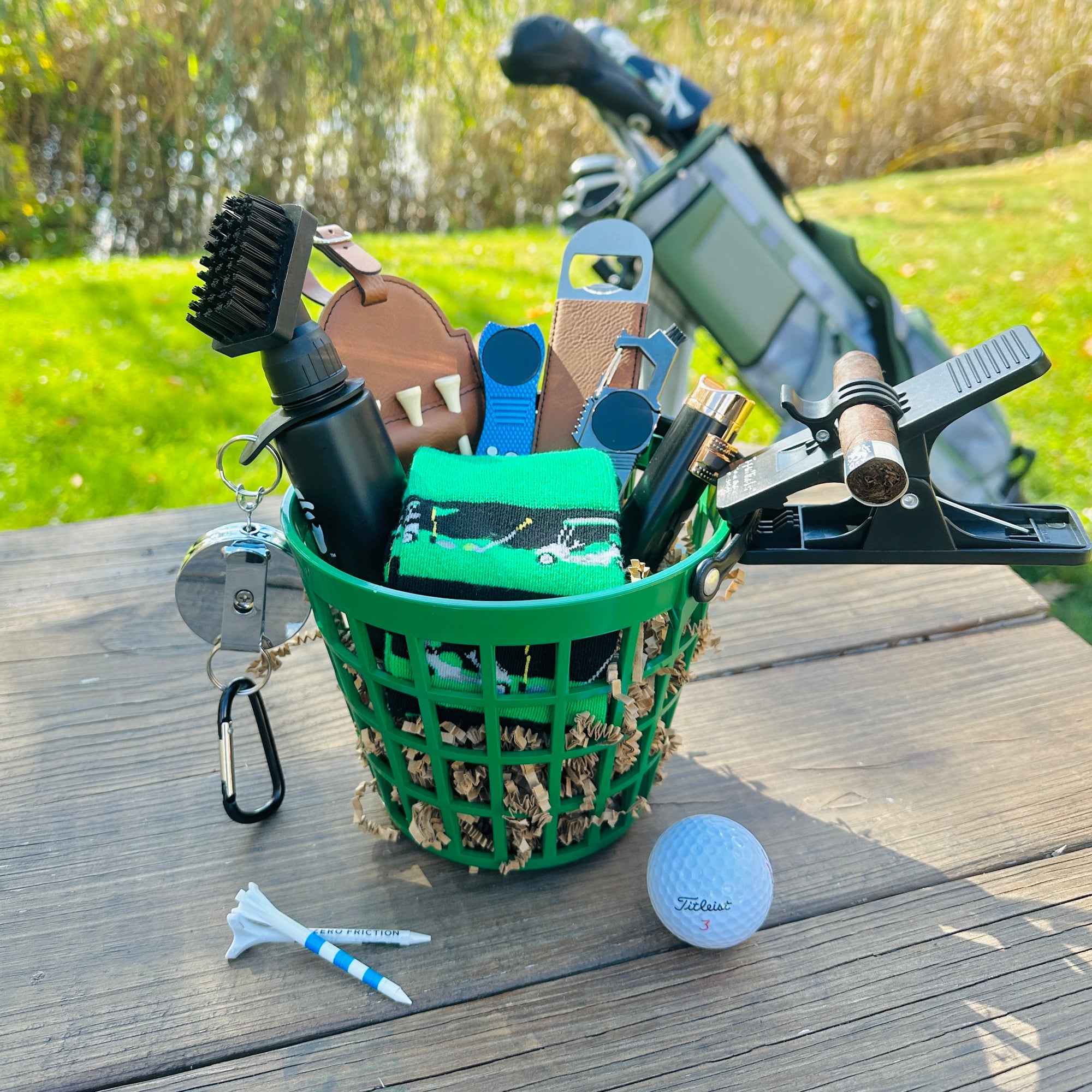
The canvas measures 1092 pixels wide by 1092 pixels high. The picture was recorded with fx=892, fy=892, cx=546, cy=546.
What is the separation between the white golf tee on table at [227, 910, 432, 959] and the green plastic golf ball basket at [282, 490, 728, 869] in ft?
0.24

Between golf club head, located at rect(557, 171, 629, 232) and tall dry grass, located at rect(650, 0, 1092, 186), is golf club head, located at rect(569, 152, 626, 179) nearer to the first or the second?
golf club head, located at rect(557, 171, 629, 232)

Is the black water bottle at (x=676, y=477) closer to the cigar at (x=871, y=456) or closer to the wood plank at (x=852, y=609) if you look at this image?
the cigar at (x=871, y=456)

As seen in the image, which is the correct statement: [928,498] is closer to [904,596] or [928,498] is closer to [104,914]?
[904,596]

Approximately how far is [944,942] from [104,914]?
0.59 meters

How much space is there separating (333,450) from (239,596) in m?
0.14

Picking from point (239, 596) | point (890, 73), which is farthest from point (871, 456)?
point (890, 73)

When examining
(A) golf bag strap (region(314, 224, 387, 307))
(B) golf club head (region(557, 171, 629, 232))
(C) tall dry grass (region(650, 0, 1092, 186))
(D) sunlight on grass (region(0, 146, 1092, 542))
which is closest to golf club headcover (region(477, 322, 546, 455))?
(A) golf bag strap (region(314, 224, 387, 307))

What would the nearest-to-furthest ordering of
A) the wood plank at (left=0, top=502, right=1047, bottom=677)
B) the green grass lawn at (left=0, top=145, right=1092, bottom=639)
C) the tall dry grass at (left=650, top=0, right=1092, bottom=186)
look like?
→ 1. the wood plank at (left=0, top=502, right=1047, bottom=677)
2. the green grass lawn at (left=0, top=145, right=1092, bottom=639)
3. the tall dry grass at (left=650, top=0, right=1092, bottom=186)

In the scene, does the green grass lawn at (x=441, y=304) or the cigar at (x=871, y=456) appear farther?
the green grass lawn at (x=441, y=304)

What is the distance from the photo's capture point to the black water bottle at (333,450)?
58cm

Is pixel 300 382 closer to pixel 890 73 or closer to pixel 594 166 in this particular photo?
pixel 594 166

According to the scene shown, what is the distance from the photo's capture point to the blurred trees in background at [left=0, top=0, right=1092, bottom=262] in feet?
11.3

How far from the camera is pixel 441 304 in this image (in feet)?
9.21

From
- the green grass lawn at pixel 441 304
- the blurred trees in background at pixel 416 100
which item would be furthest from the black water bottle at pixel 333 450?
the blurred trees in background at pixel 416 100
